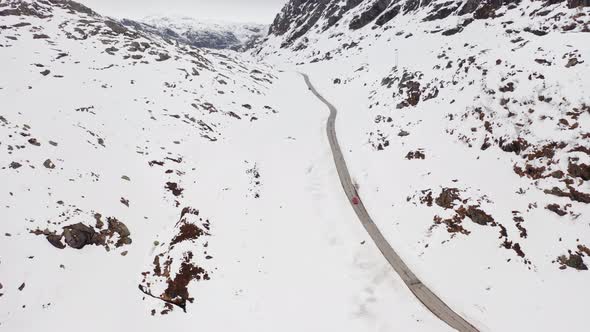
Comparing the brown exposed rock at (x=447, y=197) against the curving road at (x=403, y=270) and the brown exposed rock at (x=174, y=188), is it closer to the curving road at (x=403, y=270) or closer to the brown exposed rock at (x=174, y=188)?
the curving road at (x=403, y=270)

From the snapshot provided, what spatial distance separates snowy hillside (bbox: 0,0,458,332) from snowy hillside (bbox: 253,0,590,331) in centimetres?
259

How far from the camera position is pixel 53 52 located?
→ 35.3 m

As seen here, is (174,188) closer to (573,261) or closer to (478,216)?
(478,216)

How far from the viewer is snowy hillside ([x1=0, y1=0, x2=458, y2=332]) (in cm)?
1390

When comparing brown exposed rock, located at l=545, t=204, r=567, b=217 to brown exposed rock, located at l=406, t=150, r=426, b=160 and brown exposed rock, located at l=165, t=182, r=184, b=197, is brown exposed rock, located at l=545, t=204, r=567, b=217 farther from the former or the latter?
brown exposed rock, located at l=165, t=182, r=184, b=197

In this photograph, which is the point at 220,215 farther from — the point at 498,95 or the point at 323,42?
the point at 323,42

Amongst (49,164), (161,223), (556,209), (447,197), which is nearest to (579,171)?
(556,209)

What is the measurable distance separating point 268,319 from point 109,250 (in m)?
8.18

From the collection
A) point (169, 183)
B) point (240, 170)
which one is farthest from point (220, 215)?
point (240, 170)

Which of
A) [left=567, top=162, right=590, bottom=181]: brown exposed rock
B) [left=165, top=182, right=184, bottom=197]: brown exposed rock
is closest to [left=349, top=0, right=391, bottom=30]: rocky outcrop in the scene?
[left=567, top=162, right=590, bottom=181]: brown exposed rock

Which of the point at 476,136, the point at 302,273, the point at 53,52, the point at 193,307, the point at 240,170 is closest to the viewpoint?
the point at 193,307

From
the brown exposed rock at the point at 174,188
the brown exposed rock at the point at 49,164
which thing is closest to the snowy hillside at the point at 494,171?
the brown exposed rock at the point at 174,188

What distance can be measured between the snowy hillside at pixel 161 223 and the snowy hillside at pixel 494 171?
8.50ft

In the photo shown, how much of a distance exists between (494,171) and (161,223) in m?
19.6
